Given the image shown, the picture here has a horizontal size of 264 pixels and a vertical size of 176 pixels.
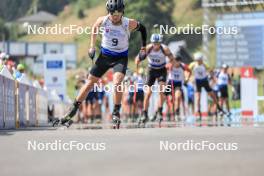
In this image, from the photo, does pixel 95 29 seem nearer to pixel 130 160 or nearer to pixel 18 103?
pixel 18 103

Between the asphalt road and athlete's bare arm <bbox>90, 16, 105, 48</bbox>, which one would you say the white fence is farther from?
the asphalt road

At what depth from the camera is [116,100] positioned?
14.0m

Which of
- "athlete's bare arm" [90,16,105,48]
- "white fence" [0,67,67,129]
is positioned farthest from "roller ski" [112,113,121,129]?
"white fence" [0,67,67,129]

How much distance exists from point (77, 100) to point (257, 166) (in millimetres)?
7846

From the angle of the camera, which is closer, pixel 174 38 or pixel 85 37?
pixel 174 38

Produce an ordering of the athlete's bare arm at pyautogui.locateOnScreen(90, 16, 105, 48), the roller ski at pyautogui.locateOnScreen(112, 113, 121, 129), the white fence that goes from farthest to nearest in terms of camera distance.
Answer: the white fence < the roller ski at pyautogui.locateOnScreen(112, 113, 121, 129) < the athlete's bare arm at pyautogui.locateOnScreen(90, 16, 105, 48)

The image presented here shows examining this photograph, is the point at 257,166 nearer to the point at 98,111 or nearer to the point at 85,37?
the point at 98,111

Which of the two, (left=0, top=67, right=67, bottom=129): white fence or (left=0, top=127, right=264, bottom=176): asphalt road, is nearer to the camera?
(left=0, top=127, right=264, bottom=176): asphalt road

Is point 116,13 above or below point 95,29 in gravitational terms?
above

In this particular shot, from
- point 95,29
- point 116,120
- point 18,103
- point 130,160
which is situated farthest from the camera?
point 18,103

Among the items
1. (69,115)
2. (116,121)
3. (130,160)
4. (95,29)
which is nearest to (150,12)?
(69,115)

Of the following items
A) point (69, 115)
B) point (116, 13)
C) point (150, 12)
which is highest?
point (150, 12)

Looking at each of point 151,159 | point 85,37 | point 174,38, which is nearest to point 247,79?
point 151,159

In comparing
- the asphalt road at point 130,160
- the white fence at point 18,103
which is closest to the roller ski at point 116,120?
the white fence at point 18,103
